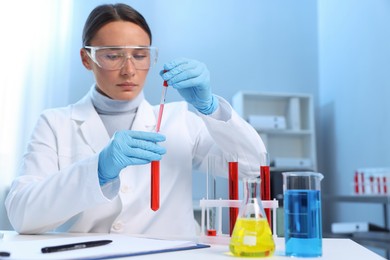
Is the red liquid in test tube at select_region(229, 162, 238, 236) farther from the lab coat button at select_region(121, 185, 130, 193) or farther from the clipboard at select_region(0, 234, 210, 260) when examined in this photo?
the lab coat button at select_region(121, 185, 130, 193)

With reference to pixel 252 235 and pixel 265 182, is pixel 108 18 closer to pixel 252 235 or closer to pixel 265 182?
pixel 265 182

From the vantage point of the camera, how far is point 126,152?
96 cm

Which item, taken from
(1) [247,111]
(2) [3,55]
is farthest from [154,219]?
(1) [247,111]

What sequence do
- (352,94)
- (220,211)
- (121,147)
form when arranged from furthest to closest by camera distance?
(352,94) < (121,147) < (220,211)

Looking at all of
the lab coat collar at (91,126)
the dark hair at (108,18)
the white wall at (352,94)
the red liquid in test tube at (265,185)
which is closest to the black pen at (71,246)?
the red liquid in test tube at (265,185)

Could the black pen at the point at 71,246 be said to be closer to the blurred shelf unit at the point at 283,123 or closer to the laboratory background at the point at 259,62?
the laboratory background at the point at 259,62

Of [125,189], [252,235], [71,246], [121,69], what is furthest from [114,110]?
[252,235]

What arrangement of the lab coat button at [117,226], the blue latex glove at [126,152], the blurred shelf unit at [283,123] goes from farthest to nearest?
the blurred shelf unit at [283,123] → the lab coat button at [117,226] → the blue latex glove at [126,152]

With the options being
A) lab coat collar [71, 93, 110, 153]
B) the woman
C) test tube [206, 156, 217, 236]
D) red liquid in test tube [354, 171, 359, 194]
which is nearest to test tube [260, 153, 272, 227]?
test tube [206, 156, 217, 236]

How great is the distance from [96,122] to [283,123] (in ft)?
6.66

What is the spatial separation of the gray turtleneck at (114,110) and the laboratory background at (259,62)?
4.39 ft

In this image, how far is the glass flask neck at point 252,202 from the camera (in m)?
0.70

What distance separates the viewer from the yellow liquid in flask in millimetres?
664

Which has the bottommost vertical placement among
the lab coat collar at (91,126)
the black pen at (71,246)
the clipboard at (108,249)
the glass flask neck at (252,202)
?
the clipboard at (108,249)
